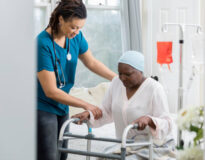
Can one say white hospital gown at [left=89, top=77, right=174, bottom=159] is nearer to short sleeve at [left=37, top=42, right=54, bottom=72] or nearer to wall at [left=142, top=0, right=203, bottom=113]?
short sleeve at [left=37, top=42, right=54, bottom=72]

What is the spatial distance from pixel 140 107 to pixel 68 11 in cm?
67

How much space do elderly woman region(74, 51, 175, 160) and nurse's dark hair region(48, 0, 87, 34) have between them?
351 mm

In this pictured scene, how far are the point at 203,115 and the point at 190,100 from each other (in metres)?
3.50

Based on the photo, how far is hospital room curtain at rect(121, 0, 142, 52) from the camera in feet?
15.2

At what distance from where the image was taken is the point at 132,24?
466 centimetres

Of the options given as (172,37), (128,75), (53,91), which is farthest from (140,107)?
(172,37)

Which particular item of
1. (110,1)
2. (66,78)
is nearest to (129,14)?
(110,1)

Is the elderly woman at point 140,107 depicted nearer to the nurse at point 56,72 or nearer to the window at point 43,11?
the nurse at point 56,72

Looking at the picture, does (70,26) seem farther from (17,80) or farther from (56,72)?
(17,80)

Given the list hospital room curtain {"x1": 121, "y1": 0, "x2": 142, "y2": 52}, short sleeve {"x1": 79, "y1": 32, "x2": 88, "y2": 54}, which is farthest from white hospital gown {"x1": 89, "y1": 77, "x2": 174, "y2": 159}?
hospital room curtain {"x1": 121, "y1": 0, "x2": 142, "y2": 52}

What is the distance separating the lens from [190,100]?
4559 millimetres

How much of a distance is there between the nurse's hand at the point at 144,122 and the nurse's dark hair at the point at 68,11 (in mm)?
669

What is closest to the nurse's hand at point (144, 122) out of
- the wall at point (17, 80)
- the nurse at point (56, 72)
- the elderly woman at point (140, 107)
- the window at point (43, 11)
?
the elderly woman at point (140, 107)

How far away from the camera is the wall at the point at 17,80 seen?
2.53 feet
